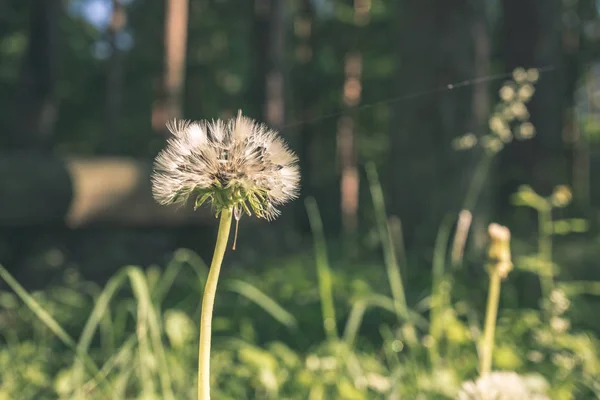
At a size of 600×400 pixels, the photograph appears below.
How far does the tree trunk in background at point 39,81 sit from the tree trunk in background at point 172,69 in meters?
3.37

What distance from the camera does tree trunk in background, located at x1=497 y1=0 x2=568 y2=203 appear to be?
790cm

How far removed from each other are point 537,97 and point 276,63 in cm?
347

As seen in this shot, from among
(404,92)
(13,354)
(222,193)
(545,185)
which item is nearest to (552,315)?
(222,193)

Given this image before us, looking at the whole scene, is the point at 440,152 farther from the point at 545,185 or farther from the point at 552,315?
the point at 545,185

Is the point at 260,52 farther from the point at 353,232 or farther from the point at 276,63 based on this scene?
the point at 353,232

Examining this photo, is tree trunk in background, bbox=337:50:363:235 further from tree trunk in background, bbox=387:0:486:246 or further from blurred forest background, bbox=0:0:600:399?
tree trunk in background, bbox=387:0:486:246

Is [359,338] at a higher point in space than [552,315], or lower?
lower

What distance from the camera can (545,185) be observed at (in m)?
7.45

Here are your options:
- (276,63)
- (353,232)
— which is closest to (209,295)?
(353,232)

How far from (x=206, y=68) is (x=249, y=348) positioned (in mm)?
18456

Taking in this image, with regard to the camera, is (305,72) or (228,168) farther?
(305,72)

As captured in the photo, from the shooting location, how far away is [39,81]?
6.94 m

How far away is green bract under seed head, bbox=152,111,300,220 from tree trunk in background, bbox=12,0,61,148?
6.44 meters

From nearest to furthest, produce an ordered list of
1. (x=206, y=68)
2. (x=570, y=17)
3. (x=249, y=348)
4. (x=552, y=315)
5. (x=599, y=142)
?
(x=552, y=315), (x=249, y=348), (x=570, y=17), (x=206, y=68), (x=599, y=142)
